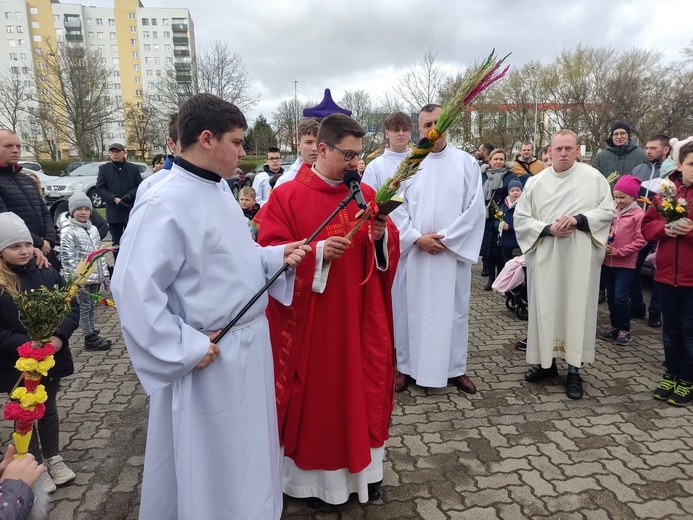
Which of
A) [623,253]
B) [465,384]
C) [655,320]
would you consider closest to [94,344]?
[465,384]

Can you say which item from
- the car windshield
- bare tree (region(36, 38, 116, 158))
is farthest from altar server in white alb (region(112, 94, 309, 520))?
bare tree (region(36, 38, 116, 158))

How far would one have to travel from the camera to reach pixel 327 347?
8.93 feet

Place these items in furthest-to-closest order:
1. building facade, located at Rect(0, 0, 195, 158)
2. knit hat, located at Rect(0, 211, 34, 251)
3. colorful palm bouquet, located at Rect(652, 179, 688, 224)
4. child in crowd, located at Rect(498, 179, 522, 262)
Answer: building facade, located at Rect(0, 0, 195, 158) → child in crowd, located at Rect(498, 179, 522, 262) → colorful palm bouquet, located at Rect(652, 179, 688, 224) → knit hat, located at Rect(0, 211, 34, 251)

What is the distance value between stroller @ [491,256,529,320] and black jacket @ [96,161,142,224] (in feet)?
19.5

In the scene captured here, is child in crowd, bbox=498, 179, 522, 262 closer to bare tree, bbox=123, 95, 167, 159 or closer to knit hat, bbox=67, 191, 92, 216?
knit hat, bbox=67, 191, 92, 216

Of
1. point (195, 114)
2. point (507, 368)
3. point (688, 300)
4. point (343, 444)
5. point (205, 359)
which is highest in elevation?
point (195, 114)

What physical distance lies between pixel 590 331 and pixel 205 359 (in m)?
3.55

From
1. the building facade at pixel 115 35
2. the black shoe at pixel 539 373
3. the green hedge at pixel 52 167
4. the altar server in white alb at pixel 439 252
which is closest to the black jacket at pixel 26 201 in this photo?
the altar server in white alb at pixel 439 252

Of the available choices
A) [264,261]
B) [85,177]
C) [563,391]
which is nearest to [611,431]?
[563,391]

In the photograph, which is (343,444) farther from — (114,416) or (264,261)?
(114,416)

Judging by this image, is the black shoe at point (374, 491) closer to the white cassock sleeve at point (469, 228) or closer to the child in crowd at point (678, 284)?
the white cassock sleeve at point (469, 228)

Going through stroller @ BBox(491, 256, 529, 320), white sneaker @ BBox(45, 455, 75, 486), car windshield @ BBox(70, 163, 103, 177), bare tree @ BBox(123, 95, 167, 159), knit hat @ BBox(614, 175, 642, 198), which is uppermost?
bare tree @ BBox(123, 95, 167, 159)

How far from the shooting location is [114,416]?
4008 millimetres

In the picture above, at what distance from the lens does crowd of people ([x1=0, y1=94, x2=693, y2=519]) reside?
200 centimetres
